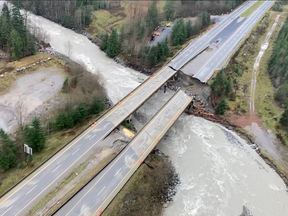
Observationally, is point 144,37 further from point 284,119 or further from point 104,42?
point 284,119

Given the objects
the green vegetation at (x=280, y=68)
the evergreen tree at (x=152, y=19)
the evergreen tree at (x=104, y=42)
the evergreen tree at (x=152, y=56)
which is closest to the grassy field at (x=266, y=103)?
the green vegetation at (x=280, y=68)

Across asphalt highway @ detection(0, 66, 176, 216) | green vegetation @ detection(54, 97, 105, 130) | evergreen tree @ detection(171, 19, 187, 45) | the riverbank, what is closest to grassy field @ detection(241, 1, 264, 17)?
evergreen tree @ detection(171, 19, 187, 45)

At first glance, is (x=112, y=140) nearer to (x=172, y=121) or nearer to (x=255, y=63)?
(x=172, y=121)

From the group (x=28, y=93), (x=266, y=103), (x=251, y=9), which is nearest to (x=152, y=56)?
(x=266, y=103)

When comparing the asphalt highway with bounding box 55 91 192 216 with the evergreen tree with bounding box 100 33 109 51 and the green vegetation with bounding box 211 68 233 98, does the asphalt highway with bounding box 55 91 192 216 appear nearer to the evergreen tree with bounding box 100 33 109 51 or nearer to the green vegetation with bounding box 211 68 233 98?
the green vegetation with bounding box 211 68 233 98

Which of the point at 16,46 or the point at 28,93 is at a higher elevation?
the point at 16,46

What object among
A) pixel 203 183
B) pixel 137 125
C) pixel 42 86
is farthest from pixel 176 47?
pixel 203 183
